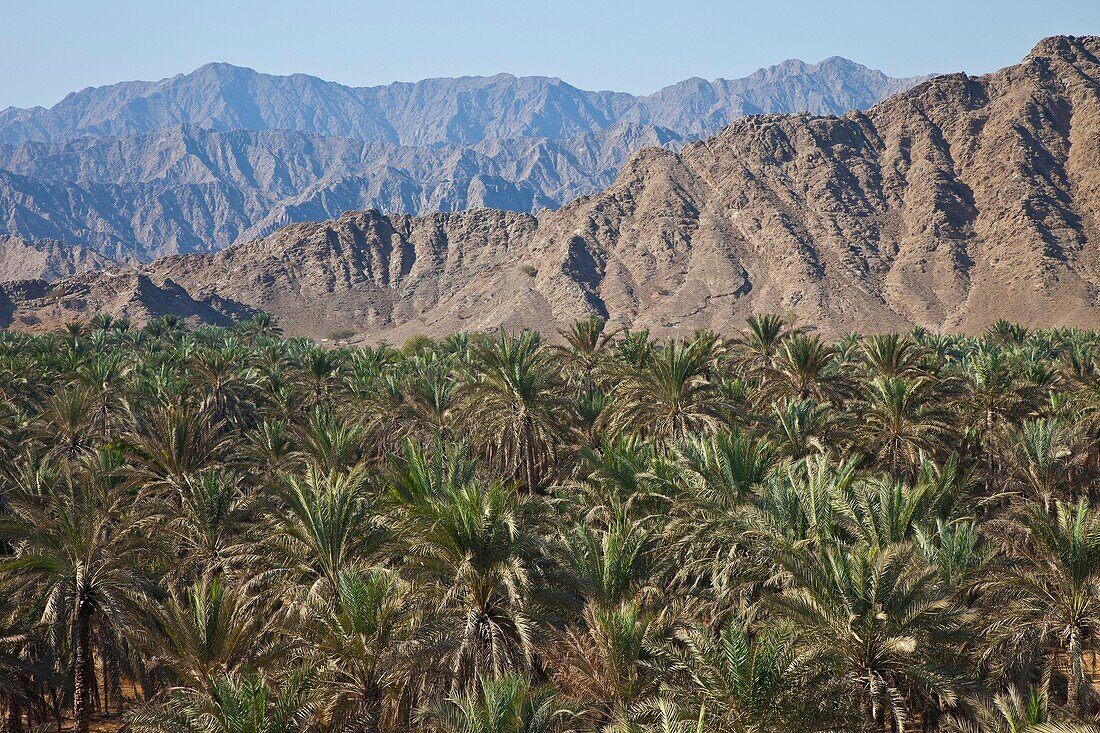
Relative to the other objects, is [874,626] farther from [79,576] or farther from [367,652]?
[79,576]

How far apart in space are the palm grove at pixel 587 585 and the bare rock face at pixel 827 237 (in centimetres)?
8621

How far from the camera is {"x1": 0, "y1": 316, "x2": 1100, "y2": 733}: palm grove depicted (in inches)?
496

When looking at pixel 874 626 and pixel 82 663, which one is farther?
pixel 82 663

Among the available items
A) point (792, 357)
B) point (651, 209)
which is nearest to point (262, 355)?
point (792, 357)

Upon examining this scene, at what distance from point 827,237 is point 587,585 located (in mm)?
116217

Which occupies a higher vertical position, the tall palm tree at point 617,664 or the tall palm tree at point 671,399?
the tall palm tree at point 671,399

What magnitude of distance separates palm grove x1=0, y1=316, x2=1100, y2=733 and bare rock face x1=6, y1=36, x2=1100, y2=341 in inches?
3394

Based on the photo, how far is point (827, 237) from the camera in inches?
4845

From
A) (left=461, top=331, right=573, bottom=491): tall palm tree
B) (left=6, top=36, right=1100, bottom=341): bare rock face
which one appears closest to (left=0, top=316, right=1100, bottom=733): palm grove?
(left=461, top=331, right=573, bottom=491): tall palm tree

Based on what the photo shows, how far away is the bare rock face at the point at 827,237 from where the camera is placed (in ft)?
363

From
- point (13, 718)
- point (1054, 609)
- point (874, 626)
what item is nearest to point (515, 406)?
point (13, 718)

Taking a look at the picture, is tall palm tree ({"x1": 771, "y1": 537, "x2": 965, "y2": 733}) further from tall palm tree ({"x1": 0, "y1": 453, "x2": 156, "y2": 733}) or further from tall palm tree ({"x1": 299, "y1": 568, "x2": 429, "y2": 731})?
tall palm tree ({"x1": 0, "y1": 453, "x2": 156, "y2": 733})

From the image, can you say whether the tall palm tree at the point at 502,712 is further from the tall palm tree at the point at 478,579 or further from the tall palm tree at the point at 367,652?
the tall palm tree at the point at 478,579

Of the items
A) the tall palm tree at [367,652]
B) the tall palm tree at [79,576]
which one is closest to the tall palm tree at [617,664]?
the tall palm tree at [367,652]
